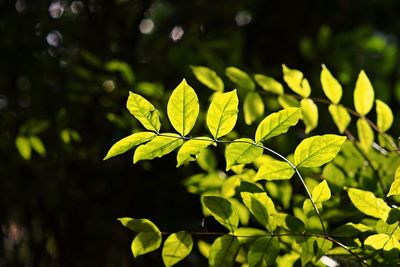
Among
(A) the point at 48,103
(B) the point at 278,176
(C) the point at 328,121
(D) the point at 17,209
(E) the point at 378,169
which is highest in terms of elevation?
(B) the point at 278,176

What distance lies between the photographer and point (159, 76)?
161 centimetres

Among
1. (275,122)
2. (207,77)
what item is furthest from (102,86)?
(275,122)

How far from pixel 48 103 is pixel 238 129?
1.81 ft

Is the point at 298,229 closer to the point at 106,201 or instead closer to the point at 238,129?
the point at 238,129

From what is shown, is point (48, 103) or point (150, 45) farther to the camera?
point (150, 45)

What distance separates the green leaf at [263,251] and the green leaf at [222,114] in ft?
0.51

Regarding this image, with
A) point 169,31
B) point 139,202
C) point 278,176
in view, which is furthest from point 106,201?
point 278,176

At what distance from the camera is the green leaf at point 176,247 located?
0.67 meters

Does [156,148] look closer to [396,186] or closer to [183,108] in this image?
[183,108]

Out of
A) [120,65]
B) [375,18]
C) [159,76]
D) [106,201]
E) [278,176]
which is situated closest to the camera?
[278,176]

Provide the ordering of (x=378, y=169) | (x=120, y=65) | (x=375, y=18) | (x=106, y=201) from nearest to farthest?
(x=378, y=169) < (x=120, y=65) < (x=106, y=201) < (x=375, y=18)

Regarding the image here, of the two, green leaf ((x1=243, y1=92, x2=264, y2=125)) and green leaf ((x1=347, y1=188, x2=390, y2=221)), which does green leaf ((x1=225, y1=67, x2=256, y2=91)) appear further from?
green leaf ((x1=347, y1=188, x2=390, y2=221))

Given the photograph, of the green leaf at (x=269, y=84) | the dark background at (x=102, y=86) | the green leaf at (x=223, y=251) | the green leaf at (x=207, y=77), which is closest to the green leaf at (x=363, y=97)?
the green leaf at (x=269, y=84)

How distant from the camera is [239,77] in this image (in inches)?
36.8
